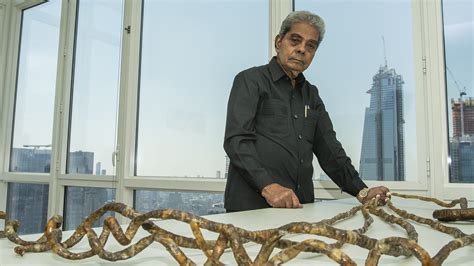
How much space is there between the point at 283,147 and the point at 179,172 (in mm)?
1567

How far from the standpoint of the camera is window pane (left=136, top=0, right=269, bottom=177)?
2.74m

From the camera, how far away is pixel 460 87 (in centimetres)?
206

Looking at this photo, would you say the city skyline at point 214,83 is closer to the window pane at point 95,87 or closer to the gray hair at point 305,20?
the window pane at point 95,87

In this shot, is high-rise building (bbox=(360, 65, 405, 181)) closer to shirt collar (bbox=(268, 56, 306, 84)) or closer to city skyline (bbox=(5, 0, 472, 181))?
city skyline (bbox=(5, 0, 472, 181))

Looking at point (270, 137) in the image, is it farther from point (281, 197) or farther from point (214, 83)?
point (214, 83)

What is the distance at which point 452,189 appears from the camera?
1.99 metres

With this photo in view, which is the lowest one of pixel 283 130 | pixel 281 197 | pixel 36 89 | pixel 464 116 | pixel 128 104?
pixel 281 197

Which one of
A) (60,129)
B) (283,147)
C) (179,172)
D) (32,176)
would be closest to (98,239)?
(283,147)

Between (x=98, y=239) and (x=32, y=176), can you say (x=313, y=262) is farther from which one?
(x=32, y=176)

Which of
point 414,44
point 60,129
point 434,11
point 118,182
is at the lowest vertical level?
point 118,182

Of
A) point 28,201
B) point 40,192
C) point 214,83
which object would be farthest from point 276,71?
point 28,201

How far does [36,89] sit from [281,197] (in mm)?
3759

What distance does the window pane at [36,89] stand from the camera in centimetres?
388

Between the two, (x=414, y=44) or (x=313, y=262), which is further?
(x=414, y=44)
